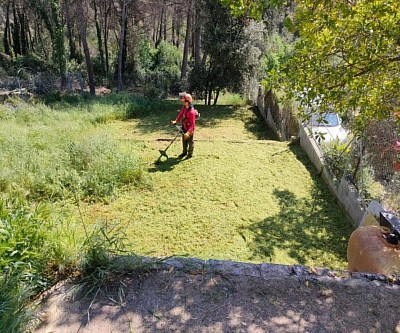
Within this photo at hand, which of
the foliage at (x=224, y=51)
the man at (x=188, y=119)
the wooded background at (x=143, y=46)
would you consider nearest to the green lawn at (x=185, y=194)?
the man at (x=188, y=119)

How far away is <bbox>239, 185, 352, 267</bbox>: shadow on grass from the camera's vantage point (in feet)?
14.2

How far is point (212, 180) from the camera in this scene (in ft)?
20.1

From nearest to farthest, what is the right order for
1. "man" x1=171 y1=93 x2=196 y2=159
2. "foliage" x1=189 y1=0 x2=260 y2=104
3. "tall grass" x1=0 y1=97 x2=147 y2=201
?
"tall grass" x1=0 y1=97 x2=147 y2=201 → "man" x1=171 y1=93 x2=196 y2=159 → "foliage" x1=189 y1=0 x2=260 y2=104

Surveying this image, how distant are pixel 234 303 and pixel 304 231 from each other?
2.65 meters

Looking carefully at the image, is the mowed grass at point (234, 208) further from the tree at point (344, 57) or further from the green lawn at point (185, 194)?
the tree at point (344, 57)

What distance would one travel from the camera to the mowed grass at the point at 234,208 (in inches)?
172

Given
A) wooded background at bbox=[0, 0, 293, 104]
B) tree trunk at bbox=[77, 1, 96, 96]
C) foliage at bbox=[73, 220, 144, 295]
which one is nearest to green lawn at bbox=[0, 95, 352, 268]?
foliage at bbox=[73, 220, 144, 295]

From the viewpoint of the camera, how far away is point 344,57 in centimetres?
352

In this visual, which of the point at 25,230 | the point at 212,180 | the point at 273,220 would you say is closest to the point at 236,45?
the point at 212,180

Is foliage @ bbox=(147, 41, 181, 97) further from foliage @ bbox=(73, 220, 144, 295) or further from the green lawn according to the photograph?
foliage @ bbox=(73, 220, 144, 295)

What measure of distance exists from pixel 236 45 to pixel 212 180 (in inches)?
296

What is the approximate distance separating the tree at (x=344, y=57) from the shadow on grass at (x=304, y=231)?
1.93m

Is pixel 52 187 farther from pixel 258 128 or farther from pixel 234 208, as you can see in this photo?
pixel 258 128

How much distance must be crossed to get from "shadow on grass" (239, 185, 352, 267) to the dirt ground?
1.46 meters
